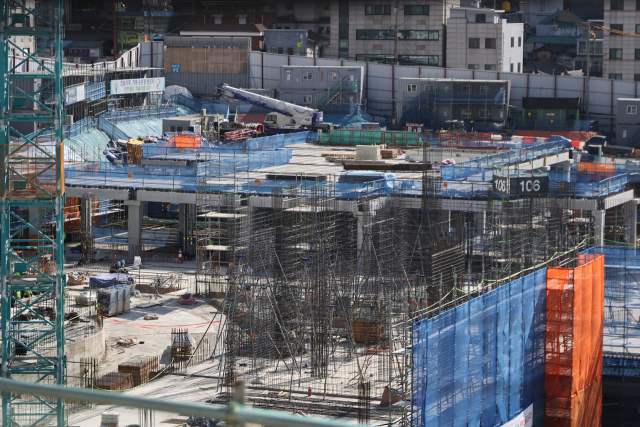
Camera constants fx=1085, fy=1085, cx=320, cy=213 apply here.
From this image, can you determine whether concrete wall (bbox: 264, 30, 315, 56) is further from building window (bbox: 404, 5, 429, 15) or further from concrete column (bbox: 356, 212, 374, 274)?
concrete column (bbox: 356, 212, 374, 274)

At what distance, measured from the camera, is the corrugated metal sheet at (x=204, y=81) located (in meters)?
98.9

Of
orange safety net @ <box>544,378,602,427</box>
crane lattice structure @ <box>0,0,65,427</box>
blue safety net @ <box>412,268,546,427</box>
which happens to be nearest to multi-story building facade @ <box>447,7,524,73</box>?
orange safety net @ <box>544,378,602,427</box>

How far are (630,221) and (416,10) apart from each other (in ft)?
199

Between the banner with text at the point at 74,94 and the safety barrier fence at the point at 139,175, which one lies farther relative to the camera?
the banner with text at the point at 74,94

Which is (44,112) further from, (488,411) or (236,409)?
(236,409)

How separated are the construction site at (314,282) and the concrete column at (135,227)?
12cm

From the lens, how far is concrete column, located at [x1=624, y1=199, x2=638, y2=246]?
5766 cm

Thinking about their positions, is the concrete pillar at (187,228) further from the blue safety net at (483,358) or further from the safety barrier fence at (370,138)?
the blue safety net at (483,358)

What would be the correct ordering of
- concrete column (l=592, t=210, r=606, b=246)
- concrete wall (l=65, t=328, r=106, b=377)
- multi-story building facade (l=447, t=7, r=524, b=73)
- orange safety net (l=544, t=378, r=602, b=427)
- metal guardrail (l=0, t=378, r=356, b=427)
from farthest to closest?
multi-story building facade (l=447, t=7, r=524, b=73) < concrete column (l=592, t=210, r=606, b=246) < concrete wall (l=65, t=328, r=106, b=377) < orange safety net (l=544, t=378, r=602, b=427) < metal guardrail (l=0, t=378, r=356, b=427)

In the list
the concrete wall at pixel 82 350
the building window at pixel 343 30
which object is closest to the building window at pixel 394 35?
the building window at pixel 343 30

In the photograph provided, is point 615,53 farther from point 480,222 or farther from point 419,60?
point 480,222

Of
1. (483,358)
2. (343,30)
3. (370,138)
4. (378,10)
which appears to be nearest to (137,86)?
(370,138)

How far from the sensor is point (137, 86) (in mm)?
88500

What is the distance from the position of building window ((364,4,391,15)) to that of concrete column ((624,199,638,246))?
198ft
